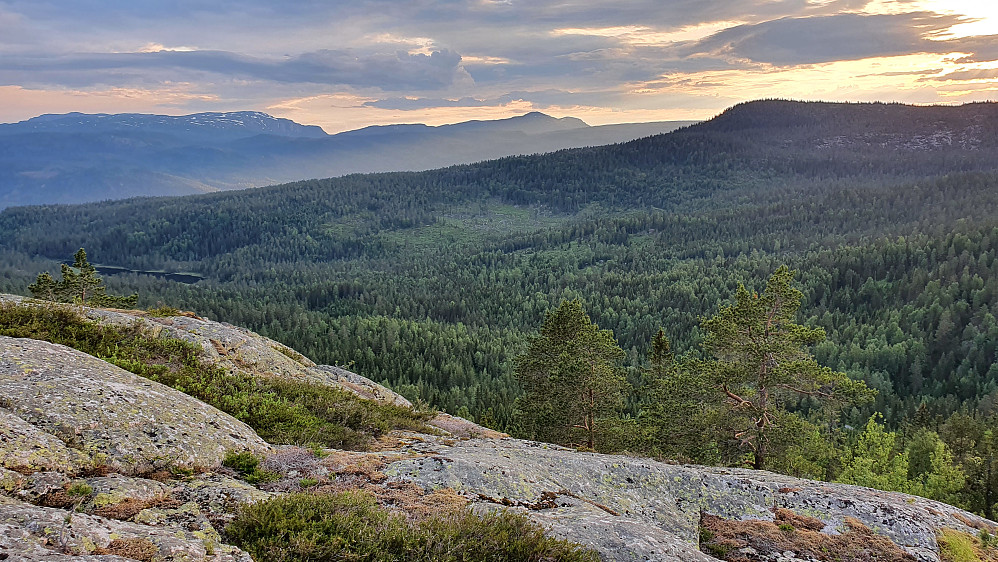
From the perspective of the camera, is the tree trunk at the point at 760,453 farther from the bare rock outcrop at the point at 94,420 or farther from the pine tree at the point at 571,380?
the bare rock outcrop at the point at 94,420

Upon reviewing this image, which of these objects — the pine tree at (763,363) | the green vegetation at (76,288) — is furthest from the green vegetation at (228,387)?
the green vegetation at (76,288)

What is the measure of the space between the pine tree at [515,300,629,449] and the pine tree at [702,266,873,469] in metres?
7.11

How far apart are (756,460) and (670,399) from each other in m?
6.46

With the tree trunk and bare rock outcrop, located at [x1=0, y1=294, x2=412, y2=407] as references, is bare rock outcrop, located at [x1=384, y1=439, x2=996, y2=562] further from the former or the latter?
the tree trunk

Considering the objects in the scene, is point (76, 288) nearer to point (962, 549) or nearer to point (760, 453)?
point (760, 453)

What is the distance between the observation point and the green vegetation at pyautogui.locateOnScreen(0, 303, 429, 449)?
17.4 metres

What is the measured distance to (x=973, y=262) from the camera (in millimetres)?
156375

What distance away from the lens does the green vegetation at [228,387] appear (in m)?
17.4

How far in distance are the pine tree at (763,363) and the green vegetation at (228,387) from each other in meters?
20.6

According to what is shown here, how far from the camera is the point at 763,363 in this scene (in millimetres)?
31953

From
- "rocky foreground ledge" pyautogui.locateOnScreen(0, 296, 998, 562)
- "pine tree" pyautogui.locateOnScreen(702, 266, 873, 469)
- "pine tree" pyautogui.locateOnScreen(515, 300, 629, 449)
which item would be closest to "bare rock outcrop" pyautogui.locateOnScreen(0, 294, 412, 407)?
"rocky foreground ledge" pyautogui.locateOnScreen(0, 296, 998, 562)

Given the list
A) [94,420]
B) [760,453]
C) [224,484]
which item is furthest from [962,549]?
[94,420]

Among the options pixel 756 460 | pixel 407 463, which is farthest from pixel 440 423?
pixel 756 460

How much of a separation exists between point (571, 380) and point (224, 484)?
26879 mm
